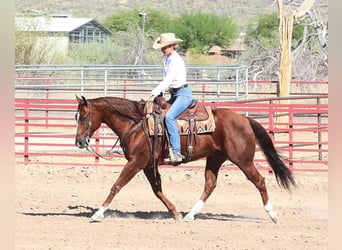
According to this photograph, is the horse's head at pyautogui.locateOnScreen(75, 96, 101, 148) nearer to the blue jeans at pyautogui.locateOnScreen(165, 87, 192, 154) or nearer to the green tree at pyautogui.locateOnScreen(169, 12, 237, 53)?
the blue jeans at pyautogui.locateOnScreen(165, 87, 192, 154)

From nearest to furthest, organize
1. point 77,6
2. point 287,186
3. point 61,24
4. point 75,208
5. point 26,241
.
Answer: point 26,241, point 287,186, point 75,208, point 61,24, point 77,6

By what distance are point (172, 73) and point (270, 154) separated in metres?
1.49

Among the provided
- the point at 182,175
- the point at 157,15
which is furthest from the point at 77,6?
the point at 182,175

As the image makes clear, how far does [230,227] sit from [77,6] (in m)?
88.3

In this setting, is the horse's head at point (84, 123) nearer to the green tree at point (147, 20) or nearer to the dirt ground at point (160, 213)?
the dirt ground at point (160, 213)

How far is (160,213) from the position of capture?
7688 millimetres

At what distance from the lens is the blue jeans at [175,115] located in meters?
6.82

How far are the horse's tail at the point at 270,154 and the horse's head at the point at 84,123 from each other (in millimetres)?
1649

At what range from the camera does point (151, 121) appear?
694 centimetres

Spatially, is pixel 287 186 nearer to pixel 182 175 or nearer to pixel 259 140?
pixel 259 140

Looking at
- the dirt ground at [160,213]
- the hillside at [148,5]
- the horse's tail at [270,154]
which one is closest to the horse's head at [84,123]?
the dirt ground at [160,213]

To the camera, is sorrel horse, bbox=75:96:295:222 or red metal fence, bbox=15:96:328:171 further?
red metal fence, bbox=15:96:328:171

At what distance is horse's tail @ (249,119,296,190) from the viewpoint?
7301 millimetres

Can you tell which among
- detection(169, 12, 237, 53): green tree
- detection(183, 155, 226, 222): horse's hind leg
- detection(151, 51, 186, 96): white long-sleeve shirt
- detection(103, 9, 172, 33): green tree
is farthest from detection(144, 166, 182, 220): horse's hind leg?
detection(103, 9, 172, 33): green tree
